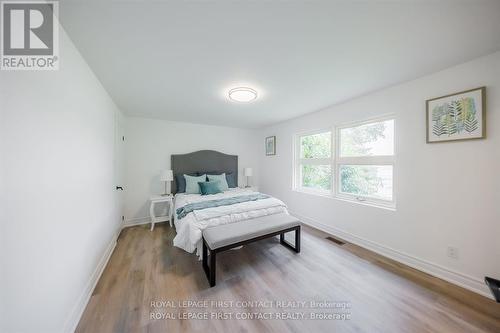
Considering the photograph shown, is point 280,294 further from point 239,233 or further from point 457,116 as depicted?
point 457,116

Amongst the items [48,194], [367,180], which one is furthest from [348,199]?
[48,194]

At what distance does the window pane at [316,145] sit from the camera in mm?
3180

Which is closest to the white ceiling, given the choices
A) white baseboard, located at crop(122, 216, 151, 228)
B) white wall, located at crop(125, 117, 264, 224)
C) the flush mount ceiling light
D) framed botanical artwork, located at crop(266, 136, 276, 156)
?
the flush mount ceiling light

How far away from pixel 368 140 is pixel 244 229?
228cm

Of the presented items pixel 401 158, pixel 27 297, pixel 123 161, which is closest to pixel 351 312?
pixel 401 158

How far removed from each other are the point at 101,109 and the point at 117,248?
77.5 inches

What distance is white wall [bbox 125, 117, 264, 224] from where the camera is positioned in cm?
346

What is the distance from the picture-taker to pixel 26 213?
0.88 m

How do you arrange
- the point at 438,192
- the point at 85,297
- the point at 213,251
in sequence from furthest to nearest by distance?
1. the point at 438,192
2. the point at 213,251
3. the point at 85,297

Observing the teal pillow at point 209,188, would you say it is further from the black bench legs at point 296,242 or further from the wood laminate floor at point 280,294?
the black bench legs at point 296,242

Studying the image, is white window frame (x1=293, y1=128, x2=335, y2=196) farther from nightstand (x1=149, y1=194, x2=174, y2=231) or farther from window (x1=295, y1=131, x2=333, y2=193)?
nightstand (x1=149, y1=194, x2=174, y2=231)

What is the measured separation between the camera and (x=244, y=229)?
2.04 m

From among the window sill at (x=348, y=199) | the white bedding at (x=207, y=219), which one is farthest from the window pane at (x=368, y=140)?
the white bedding at (x=207, y=219)

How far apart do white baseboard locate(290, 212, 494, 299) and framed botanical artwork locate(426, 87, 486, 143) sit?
1.40 meters
